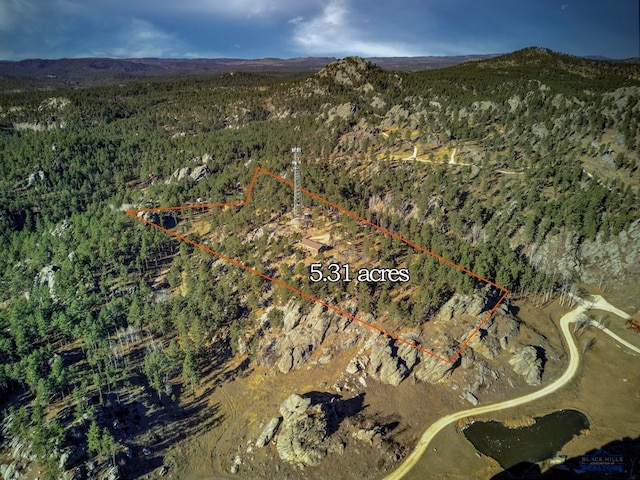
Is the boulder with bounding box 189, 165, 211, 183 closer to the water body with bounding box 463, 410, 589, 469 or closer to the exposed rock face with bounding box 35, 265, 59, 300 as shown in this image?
the exposed rock face with bounding box 35, 265, 59, 300

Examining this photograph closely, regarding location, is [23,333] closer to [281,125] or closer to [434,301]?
[434,301]

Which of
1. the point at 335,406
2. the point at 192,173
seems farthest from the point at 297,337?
the point at 192,173

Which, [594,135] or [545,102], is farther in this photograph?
[545,102]

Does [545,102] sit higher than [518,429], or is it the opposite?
[545,102]

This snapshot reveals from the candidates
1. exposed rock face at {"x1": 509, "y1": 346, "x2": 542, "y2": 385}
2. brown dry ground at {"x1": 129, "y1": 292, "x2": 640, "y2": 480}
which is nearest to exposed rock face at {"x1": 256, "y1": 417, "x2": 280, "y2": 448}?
brown dry ground at {"x1": 129, "y1": 292, "x2": 640, "y2": 480}

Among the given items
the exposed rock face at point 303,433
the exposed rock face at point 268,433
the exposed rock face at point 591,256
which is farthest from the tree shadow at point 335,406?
the exposed rock face at point 591,256

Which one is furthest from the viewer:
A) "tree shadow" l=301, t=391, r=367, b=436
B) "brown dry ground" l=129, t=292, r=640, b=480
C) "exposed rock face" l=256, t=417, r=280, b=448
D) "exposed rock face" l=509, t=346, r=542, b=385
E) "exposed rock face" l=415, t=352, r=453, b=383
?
"exposed rock face" l=415, t=352, r=453, b=383

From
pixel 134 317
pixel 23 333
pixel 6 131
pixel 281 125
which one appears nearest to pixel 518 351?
pixel 134 317

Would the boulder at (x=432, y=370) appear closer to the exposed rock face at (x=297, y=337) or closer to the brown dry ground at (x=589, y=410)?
the brown dry ground at (x=589, y=410)
